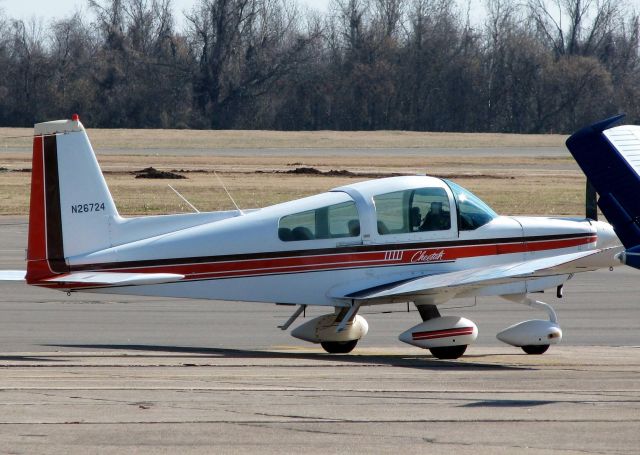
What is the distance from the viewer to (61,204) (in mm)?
12180

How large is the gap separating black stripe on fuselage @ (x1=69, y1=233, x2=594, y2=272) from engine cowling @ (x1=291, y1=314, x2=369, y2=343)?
952mm

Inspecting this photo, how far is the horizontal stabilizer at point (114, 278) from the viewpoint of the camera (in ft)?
38.8

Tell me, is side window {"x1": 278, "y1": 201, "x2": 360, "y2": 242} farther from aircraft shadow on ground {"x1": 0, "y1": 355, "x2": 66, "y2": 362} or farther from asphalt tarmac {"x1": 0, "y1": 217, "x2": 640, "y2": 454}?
aircraft shadow on ground {"x1": 0, "y1": 355, "x2": 66, "y2": 362}

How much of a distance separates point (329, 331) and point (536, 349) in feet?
7.41

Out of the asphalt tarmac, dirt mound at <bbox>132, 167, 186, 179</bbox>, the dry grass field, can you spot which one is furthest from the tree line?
the asphalt tarmac

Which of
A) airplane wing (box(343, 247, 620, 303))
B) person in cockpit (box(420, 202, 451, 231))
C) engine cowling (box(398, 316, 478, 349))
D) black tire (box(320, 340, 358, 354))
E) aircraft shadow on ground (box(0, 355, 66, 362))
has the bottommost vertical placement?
black tire (box(320, 340, 358, 354))

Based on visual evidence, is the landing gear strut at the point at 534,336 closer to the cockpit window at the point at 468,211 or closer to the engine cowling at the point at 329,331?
the cockpit window at the point at 468,211

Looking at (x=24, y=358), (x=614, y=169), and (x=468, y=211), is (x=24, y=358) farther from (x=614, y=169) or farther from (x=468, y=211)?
(x=614, y=169)

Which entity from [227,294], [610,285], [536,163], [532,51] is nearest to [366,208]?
[227,294]

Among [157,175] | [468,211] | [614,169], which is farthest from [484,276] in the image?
[157,175]

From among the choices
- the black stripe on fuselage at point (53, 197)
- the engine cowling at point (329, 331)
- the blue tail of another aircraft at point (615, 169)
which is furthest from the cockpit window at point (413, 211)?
the black stripe on fuselage at point (53, 197)

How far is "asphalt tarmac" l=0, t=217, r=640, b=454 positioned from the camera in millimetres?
7617

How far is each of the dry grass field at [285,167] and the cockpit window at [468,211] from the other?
20142 mm

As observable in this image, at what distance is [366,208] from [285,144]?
5597 cm
